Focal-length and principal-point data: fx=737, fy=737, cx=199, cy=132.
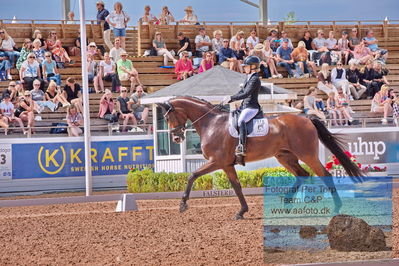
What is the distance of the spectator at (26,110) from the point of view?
20.8 m

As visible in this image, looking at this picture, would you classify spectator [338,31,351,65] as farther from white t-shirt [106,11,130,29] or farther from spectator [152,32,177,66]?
white t-shirt [106,11,130,29]

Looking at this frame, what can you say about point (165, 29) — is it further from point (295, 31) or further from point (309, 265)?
point (309, 265)

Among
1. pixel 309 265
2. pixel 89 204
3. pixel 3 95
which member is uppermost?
pixel 3 95

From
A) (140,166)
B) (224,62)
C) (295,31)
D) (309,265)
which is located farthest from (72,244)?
(295,31)

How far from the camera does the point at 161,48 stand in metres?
27.5

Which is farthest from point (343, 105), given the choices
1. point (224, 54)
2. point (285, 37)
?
point (285, 37)

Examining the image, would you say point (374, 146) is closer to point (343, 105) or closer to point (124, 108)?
point (343, 105)

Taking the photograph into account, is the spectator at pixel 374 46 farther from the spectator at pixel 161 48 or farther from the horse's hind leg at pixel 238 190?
the horse's hind leg at pixel 238 190

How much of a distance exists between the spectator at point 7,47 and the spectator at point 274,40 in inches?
389

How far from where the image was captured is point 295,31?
31219mm

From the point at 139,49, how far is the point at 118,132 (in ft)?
26.5

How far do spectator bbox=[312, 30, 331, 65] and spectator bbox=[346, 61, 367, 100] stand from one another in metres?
1.68

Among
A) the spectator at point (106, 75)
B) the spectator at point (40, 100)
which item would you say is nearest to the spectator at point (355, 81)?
the spectator at point (106, 75)

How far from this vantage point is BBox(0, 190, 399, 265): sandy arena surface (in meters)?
8.56
